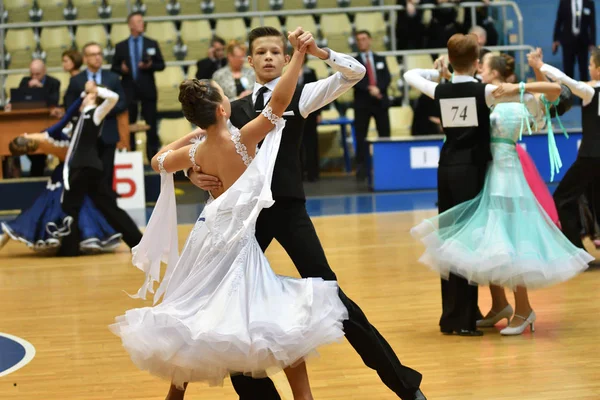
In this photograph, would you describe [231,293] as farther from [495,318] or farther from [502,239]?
[495,318]

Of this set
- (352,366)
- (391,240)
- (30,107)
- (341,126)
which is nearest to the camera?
(352,366)

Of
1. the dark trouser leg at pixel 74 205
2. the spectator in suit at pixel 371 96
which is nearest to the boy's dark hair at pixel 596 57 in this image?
the dark trouser leg at pixel 74 205

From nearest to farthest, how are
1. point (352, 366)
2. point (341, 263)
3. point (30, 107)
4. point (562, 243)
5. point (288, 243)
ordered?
point (288, 243) < point (352, 366) < point (562, 243) < point (341, 263) < point (30, 107)

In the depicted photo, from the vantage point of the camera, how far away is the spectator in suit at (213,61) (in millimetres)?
13180

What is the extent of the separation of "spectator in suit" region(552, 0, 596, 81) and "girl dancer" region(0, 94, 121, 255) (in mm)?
7416

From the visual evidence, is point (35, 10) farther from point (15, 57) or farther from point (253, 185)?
point (253, 185)

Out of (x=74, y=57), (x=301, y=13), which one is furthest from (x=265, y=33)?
(x=301, y=13)

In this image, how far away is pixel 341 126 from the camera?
14805mm

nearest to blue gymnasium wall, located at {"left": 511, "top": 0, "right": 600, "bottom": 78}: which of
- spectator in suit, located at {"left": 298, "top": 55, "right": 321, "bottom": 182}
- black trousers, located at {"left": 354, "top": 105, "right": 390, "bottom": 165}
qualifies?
black trousers, located at {"left": 354, "top": 105, "right": 390, "bottom": 165}

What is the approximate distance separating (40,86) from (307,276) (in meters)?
9.52

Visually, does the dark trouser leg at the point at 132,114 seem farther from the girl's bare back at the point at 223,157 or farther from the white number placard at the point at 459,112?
the girl's bare back at the point at 223,157

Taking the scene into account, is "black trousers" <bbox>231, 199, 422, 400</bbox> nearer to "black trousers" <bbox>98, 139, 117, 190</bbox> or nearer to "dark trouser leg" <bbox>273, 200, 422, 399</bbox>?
"dark trouser leg" <bbox>273, 200, 422, 399</bbox>

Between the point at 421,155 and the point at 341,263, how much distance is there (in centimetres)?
519

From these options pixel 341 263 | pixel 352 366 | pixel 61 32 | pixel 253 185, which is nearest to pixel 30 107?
pixel 61 32
